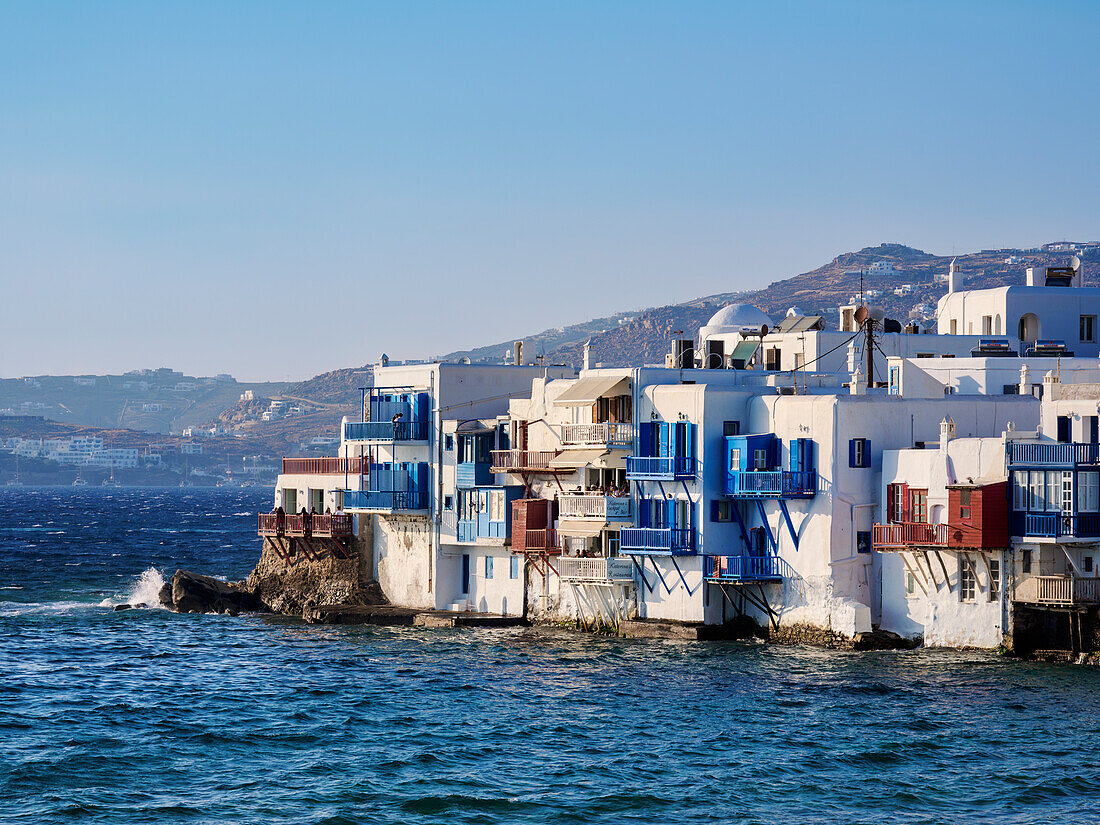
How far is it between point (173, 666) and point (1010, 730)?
32.2m

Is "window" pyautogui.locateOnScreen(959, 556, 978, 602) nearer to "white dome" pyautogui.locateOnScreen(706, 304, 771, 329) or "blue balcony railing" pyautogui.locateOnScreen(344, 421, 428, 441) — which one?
"blue balcony railing" pyautogui.locateOnScreen(344, 421, 428, 441)

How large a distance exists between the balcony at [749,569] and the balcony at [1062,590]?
30.4ft

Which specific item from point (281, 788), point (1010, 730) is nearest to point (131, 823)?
point (281, 788)

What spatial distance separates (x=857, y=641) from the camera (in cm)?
5494

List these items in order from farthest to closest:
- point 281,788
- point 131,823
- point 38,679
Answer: point 38,679
point 281,788
point 131,823

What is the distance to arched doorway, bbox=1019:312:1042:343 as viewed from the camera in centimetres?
8550

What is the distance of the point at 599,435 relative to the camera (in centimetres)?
6203

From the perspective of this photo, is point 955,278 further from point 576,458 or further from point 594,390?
point 594,390

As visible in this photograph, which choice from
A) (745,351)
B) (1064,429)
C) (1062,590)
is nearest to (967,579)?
(1062,590)

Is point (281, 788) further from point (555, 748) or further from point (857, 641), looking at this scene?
point (857, 641)

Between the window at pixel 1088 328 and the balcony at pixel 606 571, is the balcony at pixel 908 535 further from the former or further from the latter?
the window at pixel 1088 328

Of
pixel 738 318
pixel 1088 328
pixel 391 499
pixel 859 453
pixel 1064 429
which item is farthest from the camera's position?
pixel 738 318

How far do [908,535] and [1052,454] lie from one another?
5.37 metres

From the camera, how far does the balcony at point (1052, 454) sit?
51.3m
